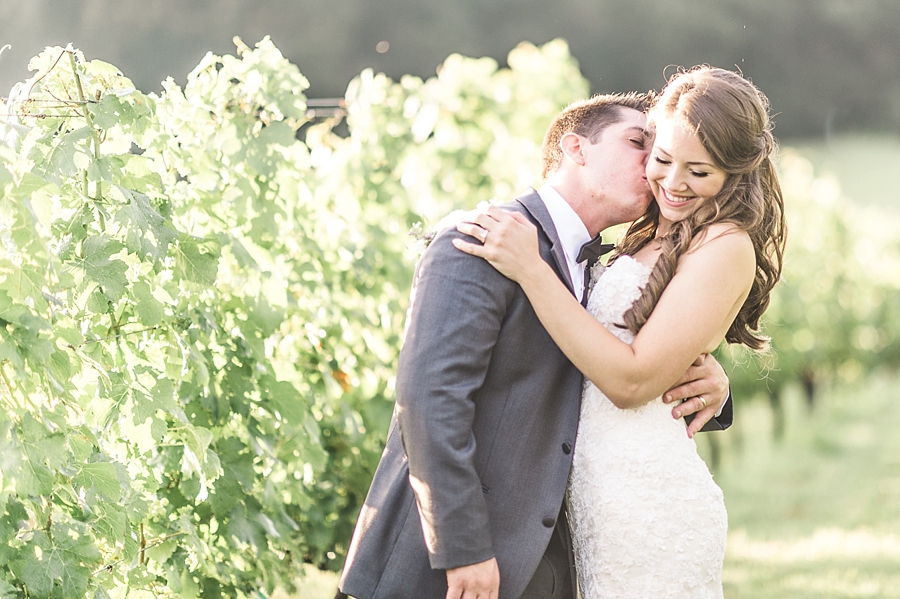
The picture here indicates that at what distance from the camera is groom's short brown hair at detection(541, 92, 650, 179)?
8.00ft

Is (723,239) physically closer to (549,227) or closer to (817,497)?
(549,227)

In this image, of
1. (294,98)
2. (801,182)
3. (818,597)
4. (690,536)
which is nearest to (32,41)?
(294,98)

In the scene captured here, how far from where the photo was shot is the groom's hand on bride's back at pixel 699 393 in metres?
2.33

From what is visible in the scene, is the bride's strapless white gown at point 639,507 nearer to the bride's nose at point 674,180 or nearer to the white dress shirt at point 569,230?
the white dress shirt at point 569,230

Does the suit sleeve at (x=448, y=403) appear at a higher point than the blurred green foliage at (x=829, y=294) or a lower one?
lower

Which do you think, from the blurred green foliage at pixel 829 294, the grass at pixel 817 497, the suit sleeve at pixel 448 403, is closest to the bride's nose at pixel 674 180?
the suit sleeve at pixel 448 403

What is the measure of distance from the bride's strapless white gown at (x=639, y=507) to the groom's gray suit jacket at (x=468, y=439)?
93 millimetres

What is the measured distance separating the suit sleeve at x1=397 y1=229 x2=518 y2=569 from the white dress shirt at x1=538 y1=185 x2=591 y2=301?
37 centimetres

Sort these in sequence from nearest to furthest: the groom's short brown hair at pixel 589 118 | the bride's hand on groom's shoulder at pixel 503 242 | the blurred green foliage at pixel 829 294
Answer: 1. the bride's hand on groom's shoulder at pixel 503 242
2. the groom's short brown hair at pixel 589 118
3. the blurred green foliage at pixel 829 294

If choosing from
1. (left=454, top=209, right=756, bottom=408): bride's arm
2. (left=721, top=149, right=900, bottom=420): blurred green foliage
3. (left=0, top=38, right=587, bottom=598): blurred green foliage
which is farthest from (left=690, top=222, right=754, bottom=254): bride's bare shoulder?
(left=721, top=149, right=900, bottom=420): blurred green foliage

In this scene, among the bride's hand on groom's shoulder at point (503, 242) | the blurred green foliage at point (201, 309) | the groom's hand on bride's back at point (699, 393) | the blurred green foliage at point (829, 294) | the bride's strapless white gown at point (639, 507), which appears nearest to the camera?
the blurred green foliage at point (201, 309)

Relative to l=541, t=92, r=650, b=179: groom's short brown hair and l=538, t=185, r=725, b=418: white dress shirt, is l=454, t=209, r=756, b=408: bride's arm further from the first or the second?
l=541, t=92, r=650, b=179: groom's short brown hair

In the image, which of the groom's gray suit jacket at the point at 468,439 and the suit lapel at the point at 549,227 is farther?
the suit lapel at the point at 549,227

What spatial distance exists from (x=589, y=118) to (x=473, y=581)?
1209 millimetres
